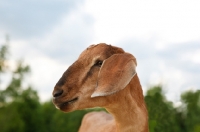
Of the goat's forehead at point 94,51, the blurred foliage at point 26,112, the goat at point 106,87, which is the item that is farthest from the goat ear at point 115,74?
the blurred foliage at point 26,112

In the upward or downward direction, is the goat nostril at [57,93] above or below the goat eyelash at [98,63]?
below

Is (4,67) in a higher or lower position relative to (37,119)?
higher

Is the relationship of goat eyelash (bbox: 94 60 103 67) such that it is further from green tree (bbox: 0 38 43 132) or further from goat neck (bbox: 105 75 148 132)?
green tree (bbox: 0 38 43 132)

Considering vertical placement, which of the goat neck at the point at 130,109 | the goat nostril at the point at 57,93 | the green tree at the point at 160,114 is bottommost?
the goat neck at the point at 130,109

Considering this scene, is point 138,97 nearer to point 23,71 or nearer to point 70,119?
point 70,119

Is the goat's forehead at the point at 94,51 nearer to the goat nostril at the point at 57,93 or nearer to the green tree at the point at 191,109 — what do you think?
the goat nostril at the point at 57,93

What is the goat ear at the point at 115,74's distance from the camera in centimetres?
203

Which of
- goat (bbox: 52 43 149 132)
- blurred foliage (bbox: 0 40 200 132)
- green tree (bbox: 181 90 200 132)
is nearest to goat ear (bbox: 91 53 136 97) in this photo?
goat (bbox: 52 43 149 132)

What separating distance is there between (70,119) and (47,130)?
1.75 ft

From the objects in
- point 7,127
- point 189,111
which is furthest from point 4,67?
point 189,111

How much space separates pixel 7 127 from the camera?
6.66 m

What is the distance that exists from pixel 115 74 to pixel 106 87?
90 mm

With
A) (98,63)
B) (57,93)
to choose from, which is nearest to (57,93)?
(57,93)

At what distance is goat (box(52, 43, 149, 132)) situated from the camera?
81.6 inches
